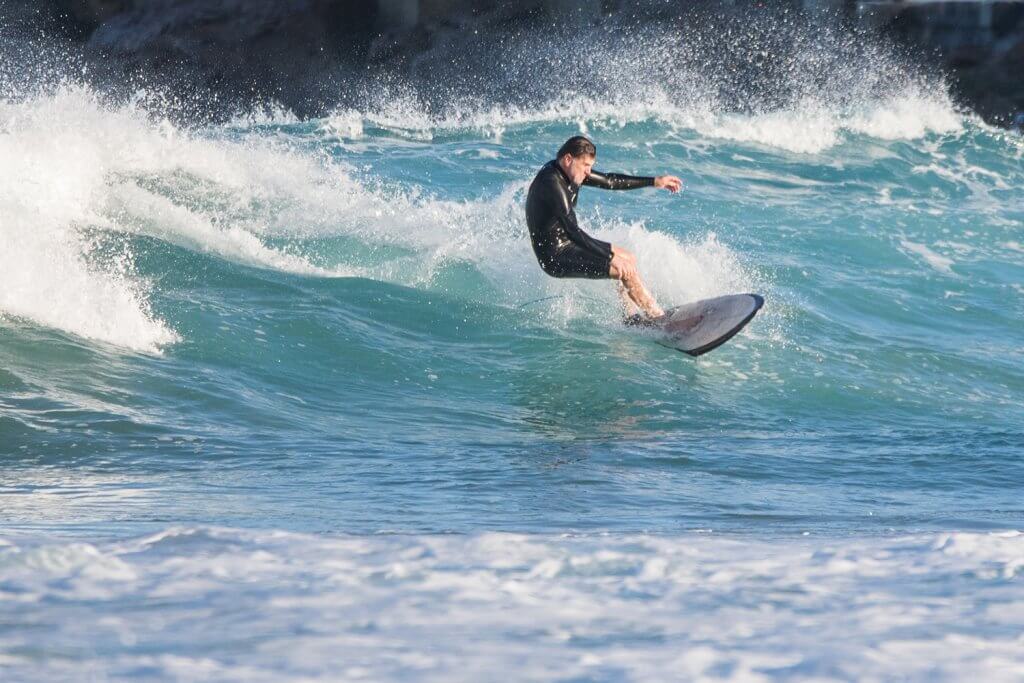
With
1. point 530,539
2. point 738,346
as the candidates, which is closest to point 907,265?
point 738,346

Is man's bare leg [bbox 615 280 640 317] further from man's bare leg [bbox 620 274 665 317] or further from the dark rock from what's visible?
the dark rock

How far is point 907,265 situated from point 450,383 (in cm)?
553

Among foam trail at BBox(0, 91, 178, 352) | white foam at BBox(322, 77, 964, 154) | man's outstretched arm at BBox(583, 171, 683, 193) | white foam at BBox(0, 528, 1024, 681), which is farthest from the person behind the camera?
white foam at BBox(322, 77, 964, 154)

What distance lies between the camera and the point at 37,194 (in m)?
9.55

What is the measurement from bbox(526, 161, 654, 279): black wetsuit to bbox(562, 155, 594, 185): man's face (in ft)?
0.12

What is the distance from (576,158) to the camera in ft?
25.9

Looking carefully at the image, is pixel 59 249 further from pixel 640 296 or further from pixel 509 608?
pixel 509 608

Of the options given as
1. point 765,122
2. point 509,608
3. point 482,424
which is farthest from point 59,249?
point 765,122

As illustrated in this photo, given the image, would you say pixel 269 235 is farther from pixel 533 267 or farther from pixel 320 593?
pixel 320 593

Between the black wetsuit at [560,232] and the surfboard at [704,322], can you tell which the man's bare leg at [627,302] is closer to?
the surfboard at [704,322]

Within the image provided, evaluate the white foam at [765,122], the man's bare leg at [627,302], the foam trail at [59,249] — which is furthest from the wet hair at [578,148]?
the white foam at [765,122]

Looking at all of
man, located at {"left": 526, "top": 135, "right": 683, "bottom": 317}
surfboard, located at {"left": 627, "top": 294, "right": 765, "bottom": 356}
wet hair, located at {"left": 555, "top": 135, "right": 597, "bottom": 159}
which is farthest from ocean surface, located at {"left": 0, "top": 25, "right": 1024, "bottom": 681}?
wet hair, located at {"left": 555, "top": 135, "right": 597, "bottom": 159}

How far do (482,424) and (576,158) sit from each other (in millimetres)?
1997

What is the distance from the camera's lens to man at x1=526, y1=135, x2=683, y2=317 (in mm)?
7906
